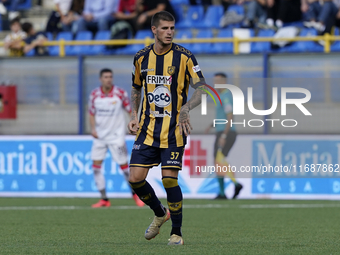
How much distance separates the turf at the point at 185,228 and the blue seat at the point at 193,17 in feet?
19.6

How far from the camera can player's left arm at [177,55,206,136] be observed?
20.2 ft

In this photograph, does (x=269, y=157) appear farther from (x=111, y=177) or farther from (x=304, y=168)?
(x=111, y=177)

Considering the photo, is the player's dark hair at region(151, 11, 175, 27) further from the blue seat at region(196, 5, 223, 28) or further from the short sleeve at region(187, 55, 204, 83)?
the blue seat at region(196, 5, 223, 28)

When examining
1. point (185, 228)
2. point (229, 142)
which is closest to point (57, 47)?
point (229, 142)

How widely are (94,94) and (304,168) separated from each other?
3916 mm

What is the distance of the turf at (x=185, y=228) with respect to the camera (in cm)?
610

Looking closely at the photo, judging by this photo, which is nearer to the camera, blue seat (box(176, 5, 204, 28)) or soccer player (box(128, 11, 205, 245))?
soccer player (box(128, 11, 205, 245))

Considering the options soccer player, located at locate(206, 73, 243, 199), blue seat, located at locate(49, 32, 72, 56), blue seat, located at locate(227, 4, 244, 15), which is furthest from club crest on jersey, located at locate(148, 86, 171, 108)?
blue seat, located at locate(227, 4, 244, 15)

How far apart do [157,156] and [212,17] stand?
1077 cm

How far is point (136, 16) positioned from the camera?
52.8 ft

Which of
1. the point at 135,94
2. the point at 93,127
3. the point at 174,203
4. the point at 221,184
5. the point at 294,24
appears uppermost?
the point at 294,24

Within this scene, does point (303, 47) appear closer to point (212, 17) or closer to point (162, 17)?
point (212, 17)

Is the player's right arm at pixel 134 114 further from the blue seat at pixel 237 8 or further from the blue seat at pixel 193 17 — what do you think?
A: the blue seat at pixel 193 17

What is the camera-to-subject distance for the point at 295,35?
1415cm
